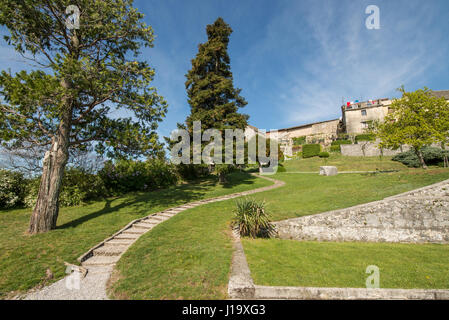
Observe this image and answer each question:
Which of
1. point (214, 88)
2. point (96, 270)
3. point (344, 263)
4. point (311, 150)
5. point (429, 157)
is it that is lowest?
point (344, 263)

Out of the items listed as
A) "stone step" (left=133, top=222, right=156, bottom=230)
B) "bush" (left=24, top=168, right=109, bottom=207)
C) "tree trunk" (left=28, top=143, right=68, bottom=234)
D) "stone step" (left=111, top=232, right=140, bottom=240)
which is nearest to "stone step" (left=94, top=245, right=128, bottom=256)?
"stone step" (left=111, top=232, right=140, bottom=240)

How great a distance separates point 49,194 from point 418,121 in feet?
75.9

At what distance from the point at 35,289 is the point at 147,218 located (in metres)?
4.61

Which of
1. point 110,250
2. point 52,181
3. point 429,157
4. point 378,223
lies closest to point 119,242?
point 110,250

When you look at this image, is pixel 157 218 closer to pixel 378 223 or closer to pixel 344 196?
pixel 378 223

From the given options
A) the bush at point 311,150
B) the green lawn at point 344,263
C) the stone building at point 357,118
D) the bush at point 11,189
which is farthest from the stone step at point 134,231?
the bush at point 311,150

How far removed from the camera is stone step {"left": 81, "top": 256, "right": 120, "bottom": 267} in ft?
16.6

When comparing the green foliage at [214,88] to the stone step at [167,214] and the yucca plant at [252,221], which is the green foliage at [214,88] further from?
the yucca plant at [252,221]

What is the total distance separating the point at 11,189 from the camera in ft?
34.4

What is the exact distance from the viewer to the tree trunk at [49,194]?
6539 mm

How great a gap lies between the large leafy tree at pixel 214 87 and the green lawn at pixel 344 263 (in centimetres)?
1059

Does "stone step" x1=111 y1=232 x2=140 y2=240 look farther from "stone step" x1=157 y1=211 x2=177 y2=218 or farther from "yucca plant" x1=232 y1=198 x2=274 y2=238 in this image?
"yucca plant" x1=232 y1=198 x2=274 y2=238
